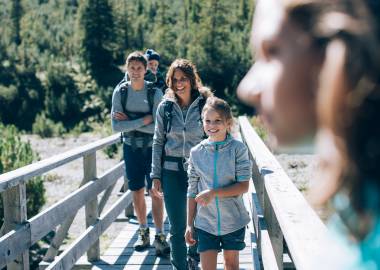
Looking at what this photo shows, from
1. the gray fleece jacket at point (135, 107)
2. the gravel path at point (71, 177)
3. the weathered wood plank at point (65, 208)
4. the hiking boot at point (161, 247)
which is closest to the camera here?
the weathered wood plank at point (65, 208)

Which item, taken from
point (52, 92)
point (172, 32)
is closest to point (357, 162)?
point (52, 92)

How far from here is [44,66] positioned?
40562mm

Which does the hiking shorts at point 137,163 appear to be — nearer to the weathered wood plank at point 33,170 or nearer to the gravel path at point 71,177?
the weathered wood plank at point 33,170

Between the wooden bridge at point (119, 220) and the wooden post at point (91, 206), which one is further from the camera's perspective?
the wooden post at point (91, 206)

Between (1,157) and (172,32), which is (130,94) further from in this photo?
(172,32)

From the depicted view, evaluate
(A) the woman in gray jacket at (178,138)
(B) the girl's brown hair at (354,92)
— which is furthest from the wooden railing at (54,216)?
(B) the girl's brown hair at (354,92)

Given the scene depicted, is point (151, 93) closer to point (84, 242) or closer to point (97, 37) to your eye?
point (84, 242)

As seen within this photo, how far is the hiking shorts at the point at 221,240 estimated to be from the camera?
11.8 feet

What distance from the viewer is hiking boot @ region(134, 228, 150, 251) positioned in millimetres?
5797

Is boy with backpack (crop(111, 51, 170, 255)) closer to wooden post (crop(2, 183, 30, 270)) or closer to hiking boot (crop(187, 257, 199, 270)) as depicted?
hiking boot (crop(187, 257, 199, 270))

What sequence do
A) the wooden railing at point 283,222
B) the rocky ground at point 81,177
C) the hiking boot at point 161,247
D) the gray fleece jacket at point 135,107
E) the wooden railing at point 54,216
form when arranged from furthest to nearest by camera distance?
1. the rocky ground at point 81,177
2. the hiking boot at point 161,247
3. the gray fleece jacket at point 135,107
4. the wooden railing at point 54,216
5. the wooden railing at point 283,222

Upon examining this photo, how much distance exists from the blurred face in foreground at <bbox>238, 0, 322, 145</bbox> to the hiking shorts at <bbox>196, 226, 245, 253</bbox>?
9.24 ft

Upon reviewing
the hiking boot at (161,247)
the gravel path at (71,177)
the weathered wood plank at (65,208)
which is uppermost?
the weathered wood plank at (65,208)

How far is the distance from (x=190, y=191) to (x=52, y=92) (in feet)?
114
